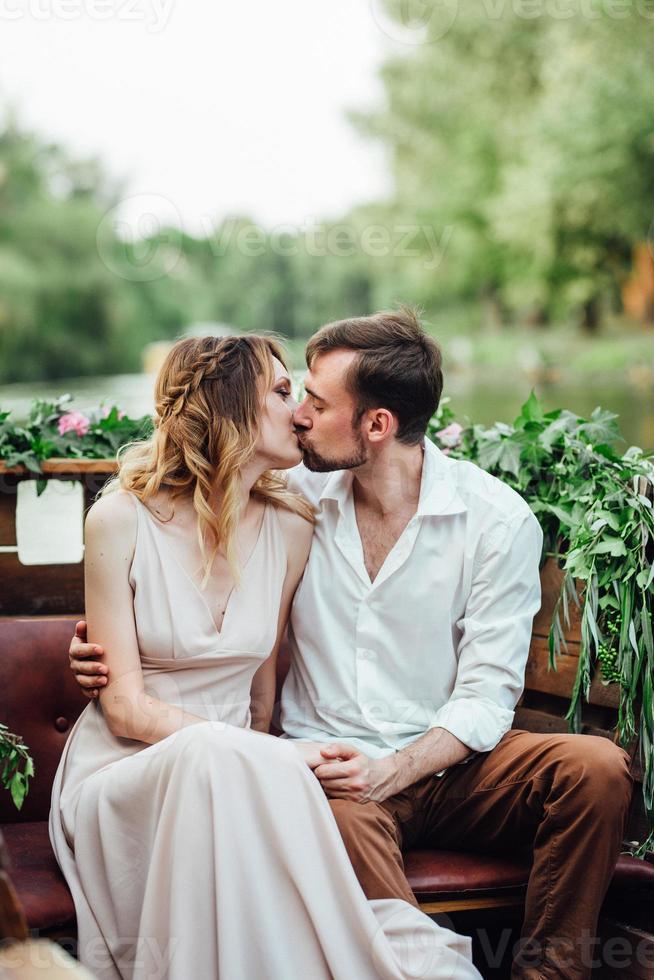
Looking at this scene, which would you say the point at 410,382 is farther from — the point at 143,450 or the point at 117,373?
the point at 117,373

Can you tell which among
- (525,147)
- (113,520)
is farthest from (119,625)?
(525,147)

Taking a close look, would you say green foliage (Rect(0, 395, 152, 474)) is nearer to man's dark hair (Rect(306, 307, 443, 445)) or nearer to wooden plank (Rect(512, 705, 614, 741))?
man's dark hair (Rect(306, 307, 443, 445))

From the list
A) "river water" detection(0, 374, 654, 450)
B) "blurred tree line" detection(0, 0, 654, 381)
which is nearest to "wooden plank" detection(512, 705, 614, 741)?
"blurred tree line" detection(0, 0, 654, 381)

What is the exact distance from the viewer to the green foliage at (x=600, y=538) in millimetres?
2496

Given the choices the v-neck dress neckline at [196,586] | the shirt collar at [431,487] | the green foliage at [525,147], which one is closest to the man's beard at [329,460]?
the shirt collar at [431,487]

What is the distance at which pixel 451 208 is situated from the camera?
18.9 meters

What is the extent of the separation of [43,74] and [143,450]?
1214 inches

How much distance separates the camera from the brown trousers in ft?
7.18

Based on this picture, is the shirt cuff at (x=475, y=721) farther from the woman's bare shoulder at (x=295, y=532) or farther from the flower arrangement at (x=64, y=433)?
the flower arrangement at (x=64, y=433)

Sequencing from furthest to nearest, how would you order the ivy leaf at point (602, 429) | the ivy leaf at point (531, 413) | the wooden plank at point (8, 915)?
1. the ivy leaf at point (531, 413)
2. the ivy leaf at point (602, 429)
3. the wooden plank at point (8, 915)

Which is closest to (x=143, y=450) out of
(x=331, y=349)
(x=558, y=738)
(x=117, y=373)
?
(x=331, y=349)

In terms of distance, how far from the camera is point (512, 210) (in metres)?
16.9

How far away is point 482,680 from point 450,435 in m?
0.96

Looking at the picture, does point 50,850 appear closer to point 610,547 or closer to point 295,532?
point 295,532
